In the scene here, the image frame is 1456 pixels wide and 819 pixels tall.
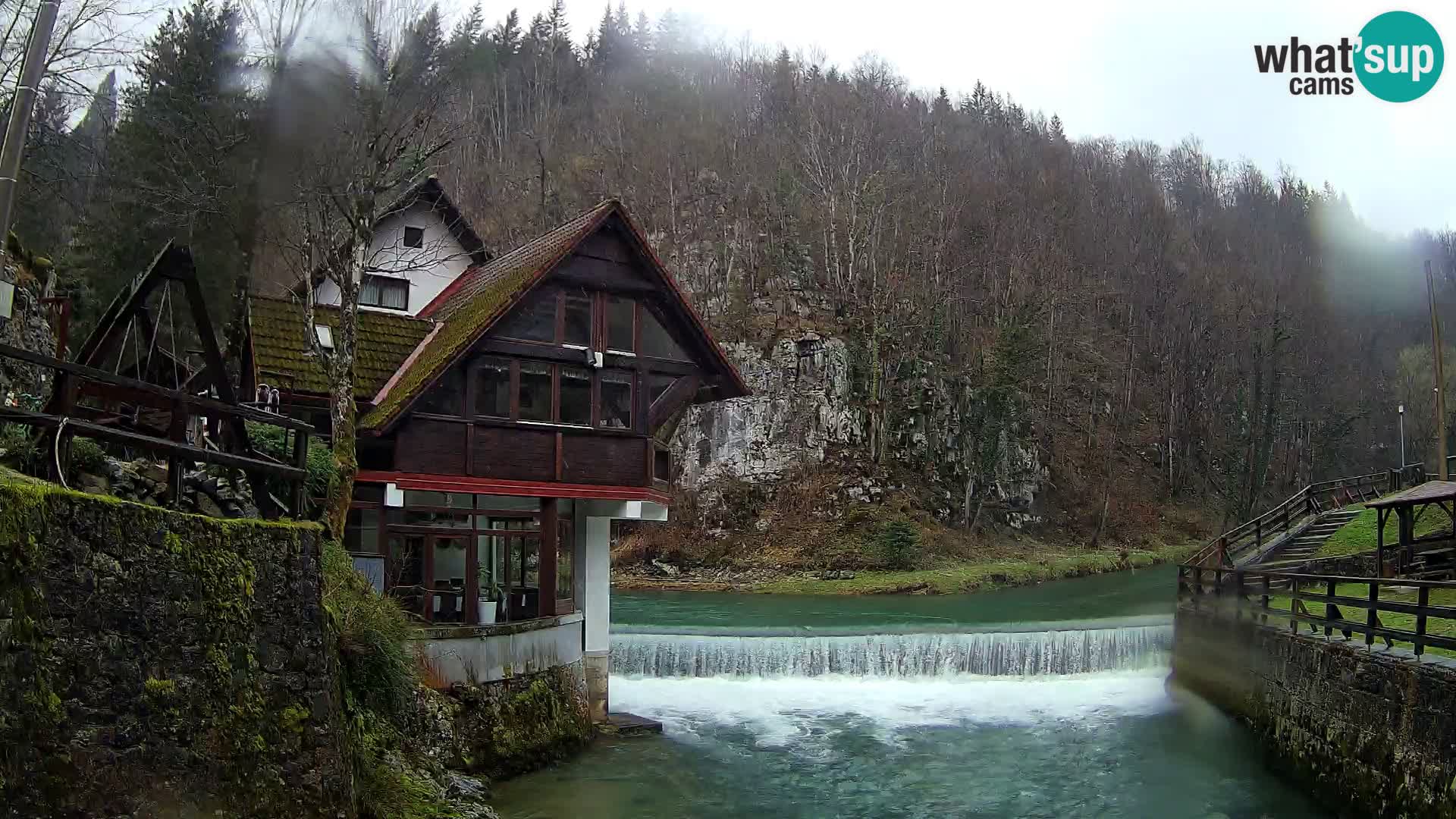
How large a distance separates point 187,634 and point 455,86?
13.9 meters

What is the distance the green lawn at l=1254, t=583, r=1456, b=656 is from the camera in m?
19.1

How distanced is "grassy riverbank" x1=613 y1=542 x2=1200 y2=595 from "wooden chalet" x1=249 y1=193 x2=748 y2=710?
21198mm

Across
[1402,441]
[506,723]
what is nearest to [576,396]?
[506,723]

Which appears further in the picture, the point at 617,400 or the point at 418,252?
the point at 418,252

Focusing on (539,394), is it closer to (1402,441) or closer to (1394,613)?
(1394,613)

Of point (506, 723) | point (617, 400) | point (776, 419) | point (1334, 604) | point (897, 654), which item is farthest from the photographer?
point (776, 419)

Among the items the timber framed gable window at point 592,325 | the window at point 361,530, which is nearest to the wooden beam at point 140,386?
the window at point 361,530

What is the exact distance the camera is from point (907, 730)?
69.1 ft

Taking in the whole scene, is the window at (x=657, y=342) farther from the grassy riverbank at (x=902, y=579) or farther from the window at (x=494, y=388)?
the grassy riverbank at (x=902, y=579)

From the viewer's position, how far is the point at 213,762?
8.28 m

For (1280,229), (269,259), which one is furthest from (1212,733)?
(1280,229)

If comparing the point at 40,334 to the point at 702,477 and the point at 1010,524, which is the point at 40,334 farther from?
the point at 1010,524

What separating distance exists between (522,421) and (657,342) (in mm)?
3027

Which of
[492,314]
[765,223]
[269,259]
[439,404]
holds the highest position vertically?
[765,223]
